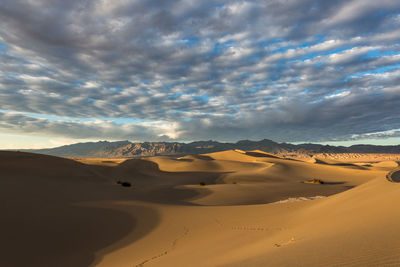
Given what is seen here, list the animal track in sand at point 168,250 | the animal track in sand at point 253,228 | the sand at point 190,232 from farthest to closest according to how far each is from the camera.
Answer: the animal track in sand at point 253,228, the animal track in sand at point 168,250, the sand at point 190,232

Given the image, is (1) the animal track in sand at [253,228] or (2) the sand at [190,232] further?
(1) the animal track in sand at [253,228]

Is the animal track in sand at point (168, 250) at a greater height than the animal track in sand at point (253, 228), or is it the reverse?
the animal track in sand at point (253, 228)

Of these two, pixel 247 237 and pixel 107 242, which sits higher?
pixel 247 237

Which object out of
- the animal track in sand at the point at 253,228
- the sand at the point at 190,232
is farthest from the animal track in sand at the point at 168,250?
the animal track in sand at the point at 253,228

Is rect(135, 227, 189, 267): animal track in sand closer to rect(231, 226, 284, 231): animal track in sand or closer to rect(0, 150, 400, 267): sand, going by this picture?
rect(0, 150, 400, 267): sand

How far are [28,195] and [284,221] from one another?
38.6ft

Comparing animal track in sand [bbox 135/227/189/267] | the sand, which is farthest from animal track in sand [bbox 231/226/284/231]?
animal track in sand [bbox 135/227/189/267]

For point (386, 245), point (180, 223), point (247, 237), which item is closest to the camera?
point (386, 245)

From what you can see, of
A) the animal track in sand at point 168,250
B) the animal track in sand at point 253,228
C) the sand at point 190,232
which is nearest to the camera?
the sand at point 190,232

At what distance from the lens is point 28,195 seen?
11.9 meters

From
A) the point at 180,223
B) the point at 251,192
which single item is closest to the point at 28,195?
the point at 180,223

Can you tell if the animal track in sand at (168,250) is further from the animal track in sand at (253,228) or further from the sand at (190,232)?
the animal track in sand at (253,228)

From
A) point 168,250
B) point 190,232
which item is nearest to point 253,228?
point 190,232

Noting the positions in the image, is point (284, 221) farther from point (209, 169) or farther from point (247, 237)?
point (209, 169)
